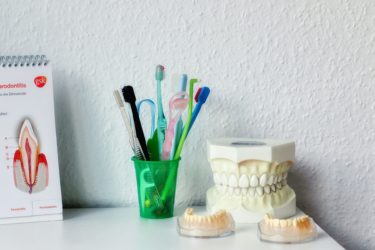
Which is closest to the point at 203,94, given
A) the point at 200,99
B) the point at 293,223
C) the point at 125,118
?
the point at 200,99

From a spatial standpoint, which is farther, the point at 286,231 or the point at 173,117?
the point at 173,117

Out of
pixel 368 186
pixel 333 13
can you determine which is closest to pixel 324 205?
pixel 368 186

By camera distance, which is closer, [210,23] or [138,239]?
[138,239]

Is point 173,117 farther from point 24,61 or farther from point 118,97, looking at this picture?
point 24,61

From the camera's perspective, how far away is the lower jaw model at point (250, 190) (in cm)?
79

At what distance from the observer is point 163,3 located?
884mm

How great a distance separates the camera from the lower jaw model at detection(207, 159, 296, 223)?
0.79 m

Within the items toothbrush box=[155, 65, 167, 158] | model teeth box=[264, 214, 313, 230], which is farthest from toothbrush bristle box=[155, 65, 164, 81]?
model teeth box=[264, 214, 313, 230]

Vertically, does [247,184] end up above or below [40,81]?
below

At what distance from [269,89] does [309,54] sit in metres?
0.08

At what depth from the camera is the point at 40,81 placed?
83cm

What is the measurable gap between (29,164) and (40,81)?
0.11 m

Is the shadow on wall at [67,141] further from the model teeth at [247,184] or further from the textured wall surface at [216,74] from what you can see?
the model teeth at [247,184]

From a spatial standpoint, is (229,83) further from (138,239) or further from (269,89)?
(138,239)
